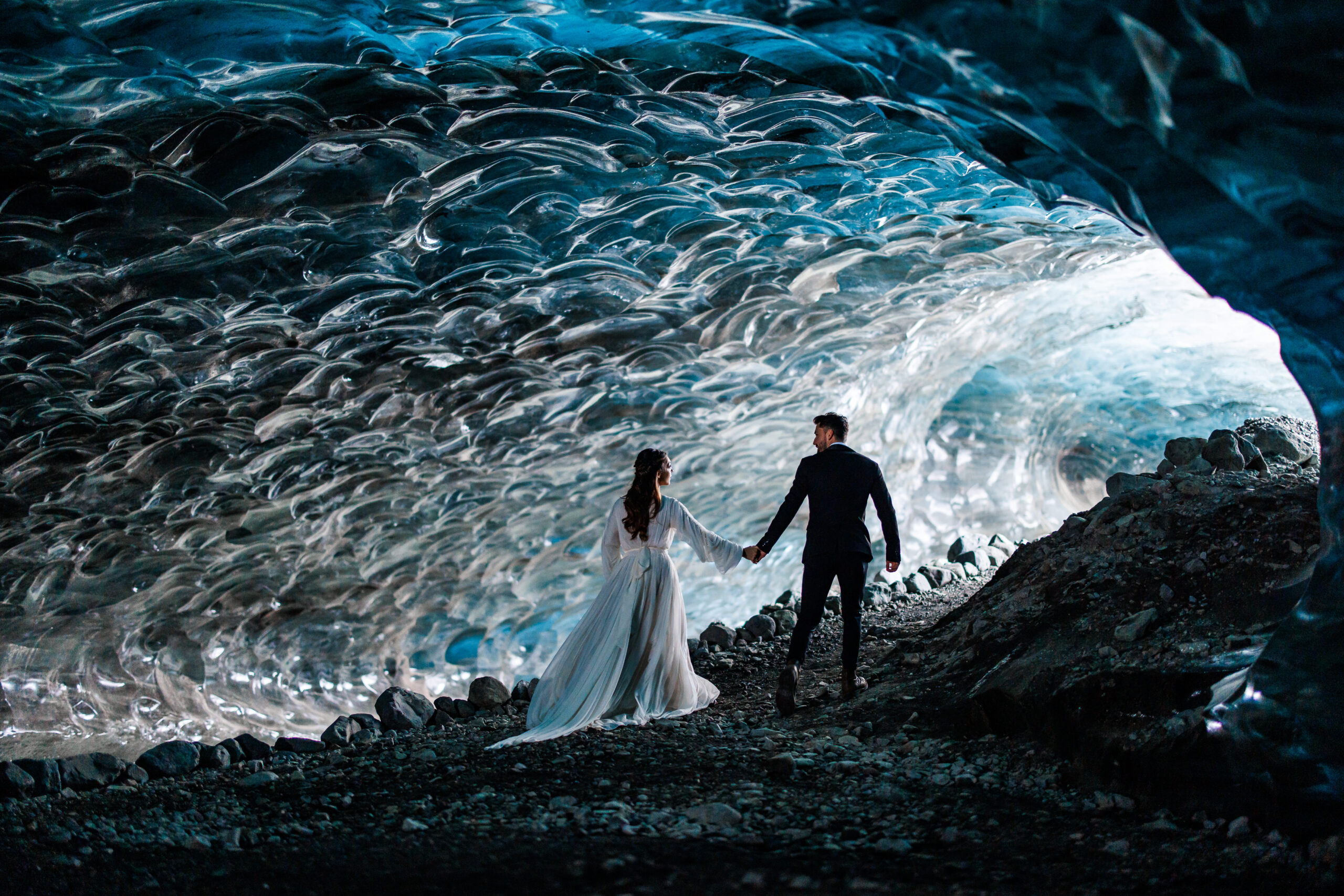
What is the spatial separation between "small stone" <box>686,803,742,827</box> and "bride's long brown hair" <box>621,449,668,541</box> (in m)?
2.21

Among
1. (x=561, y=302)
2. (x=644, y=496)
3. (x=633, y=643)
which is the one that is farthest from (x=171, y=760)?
(x=561, y=302)

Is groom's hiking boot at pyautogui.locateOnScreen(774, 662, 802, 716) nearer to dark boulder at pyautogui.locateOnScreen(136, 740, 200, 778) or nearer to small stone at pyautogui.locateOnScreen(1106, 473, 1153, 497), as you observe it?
small stone at pyautogui.locateOnScreen(1106, 473, 1153, 497)

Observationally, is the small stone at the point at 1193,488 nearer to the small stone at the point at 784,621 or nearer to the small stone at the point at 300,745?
the small stone at the point at 784,621

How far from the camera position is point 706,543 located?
5.27 m

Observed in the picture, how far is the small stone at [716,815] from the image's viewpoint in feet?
9.93

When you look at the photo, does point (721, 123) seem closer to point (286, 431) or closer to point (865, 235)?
point (865, 235)

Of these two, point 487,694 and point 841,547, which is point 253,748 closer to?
point 487,694

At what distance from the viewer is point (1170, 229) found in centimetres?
297

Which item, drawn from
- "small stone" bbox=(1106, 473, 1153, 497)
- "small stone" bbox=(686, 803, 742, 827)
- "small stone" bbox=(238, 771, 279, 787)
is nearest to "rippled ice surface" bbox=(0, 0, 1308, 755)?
"small stone" bbox=(1106, 473, 1153, 497)

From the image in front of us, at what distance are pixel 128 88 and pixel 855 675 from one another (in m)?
4.77

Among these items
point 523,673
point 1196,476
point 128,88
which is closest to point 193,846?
point 128,88

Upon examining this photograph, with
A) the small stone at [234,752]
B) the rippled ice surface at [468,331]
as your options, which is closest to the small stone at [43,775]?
the small stone at [234,752]

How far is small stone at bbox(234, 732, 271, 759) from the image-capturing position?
603cm

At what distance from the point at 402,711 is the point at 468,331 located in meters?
2.93
